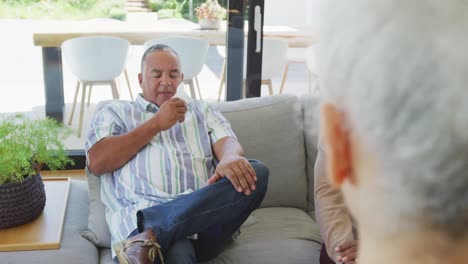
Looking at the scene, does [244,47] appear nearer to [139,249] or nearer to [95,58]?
[95,58]

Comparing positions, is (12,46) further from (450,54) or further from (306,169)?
(450,54)

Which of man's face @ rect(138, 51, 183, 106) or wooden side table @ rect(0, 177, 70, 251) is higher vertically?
man's face @ rect(138, 51, 183, 106)

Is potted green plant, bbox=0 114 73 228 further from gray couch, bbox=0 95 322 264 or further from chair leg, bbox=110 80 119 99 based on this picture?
chair leg, bbox=110 80 119 99

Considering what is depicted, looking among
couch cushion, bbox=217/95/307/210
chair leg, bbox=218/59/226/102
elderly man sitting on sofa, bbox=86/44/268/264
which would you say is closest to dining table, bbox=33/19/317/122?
chair leg, bbox=218/59/226/102

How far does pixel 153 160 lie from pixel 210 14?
1831 millimetres

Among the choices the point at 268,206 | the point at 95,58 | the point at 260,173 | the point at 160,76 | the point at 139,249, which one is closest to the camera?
the point at 139,249

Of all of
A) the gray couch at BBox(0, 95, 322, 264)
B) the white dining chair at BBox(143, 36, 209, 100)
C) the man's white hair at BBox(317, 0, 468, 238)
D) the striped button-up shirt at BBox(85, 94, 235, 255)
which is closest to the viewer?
the man's white hair at BBox(317, 0, 468, 238)

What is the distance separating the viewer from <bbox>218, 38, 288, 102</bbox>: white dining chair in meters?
3.94

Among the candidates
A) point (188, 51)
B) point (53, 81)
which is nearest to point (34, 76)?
point (53, 81)

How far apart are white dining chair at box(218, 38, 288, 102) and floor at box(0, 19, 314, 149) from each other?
39 mm

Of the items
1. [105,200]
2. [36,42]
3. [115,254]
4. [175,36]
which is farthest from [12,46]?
[115,254]

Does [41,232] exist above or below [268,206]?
above

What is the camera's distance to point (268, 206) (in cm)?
252

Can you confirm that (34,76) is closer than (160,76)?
No
